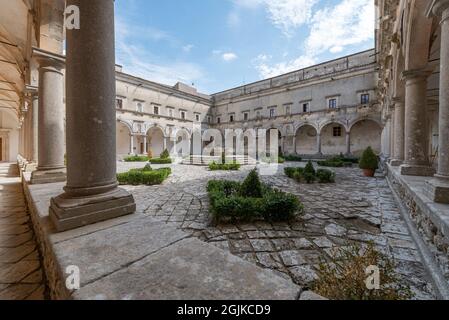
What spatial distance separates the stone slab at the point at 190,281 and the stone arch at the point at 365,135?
22364mm

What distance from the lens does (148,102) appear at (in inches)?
1001

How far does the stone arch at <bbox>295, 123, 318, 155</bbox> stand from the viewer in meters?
23.4

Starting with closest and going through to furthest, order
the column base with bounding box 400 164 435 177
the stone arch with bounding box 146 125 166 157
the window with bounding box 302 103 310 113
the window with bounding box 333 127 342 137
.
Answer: the column base with bounding box 400 164 435 177 → the window with bounding box 333 127 342 137 → the window with bounding box 302 103 310 113 → the stone arch with bounding box 146 125 166 157

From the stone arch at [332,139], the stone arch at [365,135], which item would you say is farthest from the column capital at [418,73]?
the stone arch at [332,139]

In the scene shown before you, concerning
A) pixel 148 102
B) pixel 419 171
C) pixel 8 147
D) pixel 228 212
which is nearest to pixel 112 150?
pixel 228 212

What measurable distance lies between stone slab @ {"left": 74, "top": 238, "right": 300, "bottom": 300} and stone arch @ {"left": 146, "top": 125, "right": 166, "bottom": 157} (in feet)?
89.7

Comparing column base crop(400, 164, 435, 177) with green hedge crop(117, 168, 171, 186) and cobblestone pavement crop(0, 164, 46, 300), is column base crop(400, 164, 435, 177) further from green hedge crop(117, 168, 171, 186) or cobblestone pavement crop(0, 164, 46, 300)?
green hedge crop(117, 168, 171, 186)

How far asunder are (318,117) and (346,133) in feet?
10.8

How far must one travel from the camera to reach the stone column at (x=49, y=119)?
4.39m

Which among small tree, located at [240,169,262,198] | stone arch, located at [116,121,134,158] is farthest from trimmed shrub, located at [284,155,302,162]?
stone arch, located at [116,121,134,158]

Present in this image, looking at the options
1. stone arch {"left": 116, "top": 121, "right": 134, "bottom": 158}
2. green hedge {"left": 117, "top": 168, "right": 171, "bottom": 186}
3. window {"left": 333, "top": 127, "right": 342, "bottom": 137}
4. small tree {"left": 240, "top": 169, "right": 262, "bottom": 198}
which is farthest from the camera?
stone arch {"left": 116, "top": 121, "right": 134, "bottom": 158}

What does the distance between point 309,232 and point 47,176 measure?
17.7 feet

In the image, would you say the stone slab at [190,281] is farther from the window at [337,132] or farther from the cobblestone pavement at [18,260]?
the window at [337,132]

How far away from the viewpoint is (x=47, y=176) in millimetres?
4453
